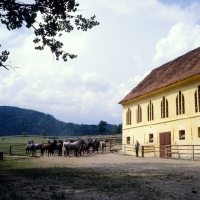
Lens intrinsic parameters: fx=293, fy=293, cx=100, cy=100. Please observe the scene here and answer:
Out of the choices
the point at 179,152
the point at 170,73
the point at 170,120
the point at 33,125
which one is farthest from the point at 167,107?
the point at 33,125

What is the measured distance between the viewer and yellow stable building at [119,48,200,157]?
2384cm

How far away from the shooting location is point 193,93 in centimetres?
2370

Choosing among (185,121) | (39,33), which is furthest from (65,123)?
(39,33)

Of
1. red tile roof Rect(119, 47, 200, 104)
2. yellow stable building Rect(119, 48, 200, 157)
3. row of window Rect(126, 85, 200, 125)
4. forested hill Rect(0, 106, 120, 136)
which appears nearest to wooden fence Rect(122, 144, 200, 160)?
yellow stable building Rect(119, 48, 200, 157)

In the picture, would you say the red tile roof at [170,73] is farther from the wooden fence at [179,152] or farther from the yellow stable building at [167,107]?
the wooden fence at [179,152]

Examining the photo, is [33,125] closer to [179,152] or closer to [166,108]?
[166,108]

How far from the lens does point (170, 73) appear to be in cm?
2958

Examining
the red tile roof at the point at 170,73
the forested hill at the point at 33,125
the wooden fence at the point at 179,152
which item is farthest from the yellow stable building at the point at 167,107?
the forested hill at the point at 33,125

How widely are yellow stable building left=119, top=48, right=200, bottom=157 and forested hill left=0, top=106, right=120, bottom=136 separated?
10565cm

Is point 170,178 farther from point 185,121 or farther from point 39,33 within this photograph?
point 185,121

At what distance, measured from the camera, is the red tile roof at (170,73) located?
25531 millimetres

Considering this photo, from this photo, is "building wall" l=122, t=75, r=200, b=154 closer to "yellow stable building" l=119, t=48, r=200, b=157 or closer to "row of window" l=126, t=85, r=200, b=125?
"yellow stable building" l=119, t=48, r=200, b=157

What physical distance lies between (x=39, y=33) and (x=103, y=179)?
6676 millimetres

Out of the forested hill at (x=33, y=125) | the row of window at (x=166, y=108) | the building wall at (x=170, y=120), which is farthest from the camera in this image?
the forested hill at (x=33, y=125)
